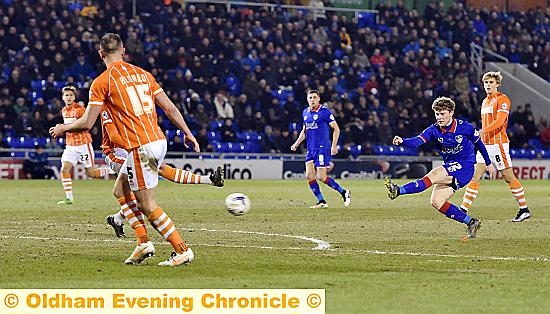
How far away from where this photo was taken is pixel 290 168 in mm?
36062

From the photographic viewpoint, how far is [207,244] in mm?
12977

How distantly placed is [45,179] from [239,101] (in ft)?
23.2

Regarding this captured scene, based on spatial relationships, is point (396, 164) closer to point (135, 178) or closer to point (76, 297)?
point (135, 178)

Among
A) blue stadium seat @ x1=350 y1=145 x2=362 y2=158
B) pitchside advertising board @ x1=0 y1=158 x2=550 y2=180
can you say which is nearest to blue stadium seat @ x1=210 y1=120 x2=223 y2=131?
pitchside advertising board @ x1=0 y1=158 x2=550 y2=180

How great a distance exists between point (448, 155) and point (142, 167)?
5553 millimetres

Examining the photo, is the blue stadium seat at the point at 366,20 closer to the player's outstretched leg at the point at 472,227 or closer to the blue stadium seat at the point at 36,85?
the blue stadium seat at the point at 36,85

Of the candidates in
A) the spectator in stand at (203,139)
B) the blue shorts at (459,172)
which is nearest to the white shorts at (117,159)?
the blue shorts at (459,172)

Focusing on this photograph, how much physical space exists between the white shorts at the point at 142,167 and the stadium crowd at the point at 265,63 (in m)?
21.5

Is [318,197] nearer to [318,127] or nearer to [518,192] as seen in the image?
[318,127]

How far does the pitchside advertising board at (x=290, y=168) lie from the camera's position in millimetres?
32562

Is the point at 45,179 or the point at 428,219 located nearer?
the point at 428,219

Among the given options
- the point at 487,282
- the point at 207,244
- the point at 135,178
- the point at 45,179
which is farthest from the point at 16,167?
the point at 487,282

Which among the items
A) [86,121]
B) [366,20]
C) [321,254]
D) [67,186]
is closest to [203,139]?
[67,186]

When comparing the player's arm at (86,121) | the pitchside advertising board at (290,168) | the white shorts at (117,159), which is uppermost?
the player's arm at (86,121)
